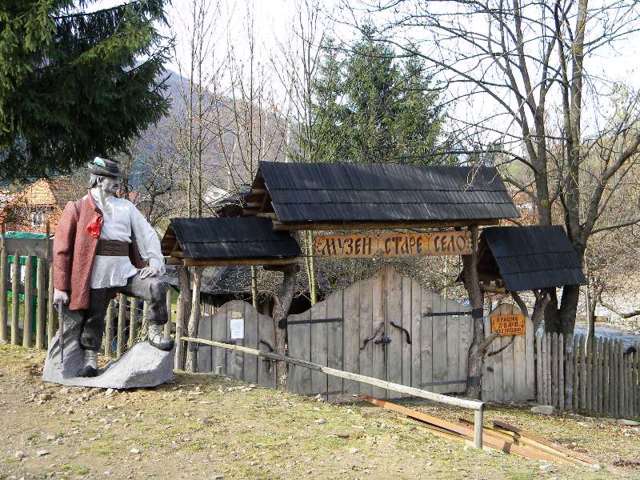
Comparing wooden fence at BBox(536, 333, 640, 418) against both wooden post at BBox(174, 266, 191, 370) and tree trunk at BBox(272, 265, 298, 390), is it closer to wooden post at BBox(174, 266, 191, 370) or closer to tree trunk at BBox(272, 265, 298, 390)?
tree trunk at BBox(272, 265, 298, 390)

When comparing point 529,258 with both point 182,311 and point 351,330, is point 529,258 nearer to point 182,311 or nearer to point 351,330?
point 351,330

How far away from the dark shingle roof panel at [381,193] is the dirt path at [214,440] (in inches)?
109

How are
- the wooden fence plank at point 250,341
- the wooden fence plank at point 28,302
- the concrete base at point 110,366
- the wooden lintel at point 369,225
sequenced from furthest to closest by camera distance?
the wooden fence plank at point 28,302 < the wooden fence plank at point 250,341 < the wooden lintel at point 369,225 < the concrete base at point 110,366

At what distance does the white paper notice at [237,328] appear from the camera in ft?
34.1

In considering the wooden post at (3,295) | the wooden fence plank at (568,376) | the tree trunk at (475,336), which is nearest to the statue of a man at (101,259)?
the wooden post at (3,295)

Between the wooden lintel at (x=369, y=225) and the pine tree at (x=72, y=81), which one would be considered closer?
the pine tree at (x=72, y=81)

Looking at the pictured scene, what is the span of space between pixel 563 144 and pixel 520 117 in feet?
3.83

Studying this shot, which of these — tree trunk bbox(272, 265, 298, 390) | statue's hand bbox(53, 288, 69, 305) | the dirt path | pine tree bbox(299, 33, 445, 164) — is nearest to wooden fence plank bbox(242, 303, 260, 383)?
tree trunk bbox(272, 265, 298, 390)

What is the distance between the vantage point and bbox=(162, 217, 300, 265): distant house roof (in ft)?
32.0

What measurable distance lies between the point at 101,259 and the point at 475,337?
→ 6.48 meters

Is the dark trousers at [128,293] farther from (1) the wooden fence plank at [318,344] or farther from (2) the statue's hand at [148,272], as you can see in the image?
(1) the wooden fence plank at [318,344]

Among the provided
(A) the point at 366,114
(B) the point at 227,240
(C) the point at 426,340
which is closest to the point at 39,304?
(B) the point at 227,240

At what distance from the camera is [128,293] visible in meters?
8.31

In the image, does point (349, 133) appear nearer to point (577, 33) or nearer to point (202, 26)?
point (202, 26)
